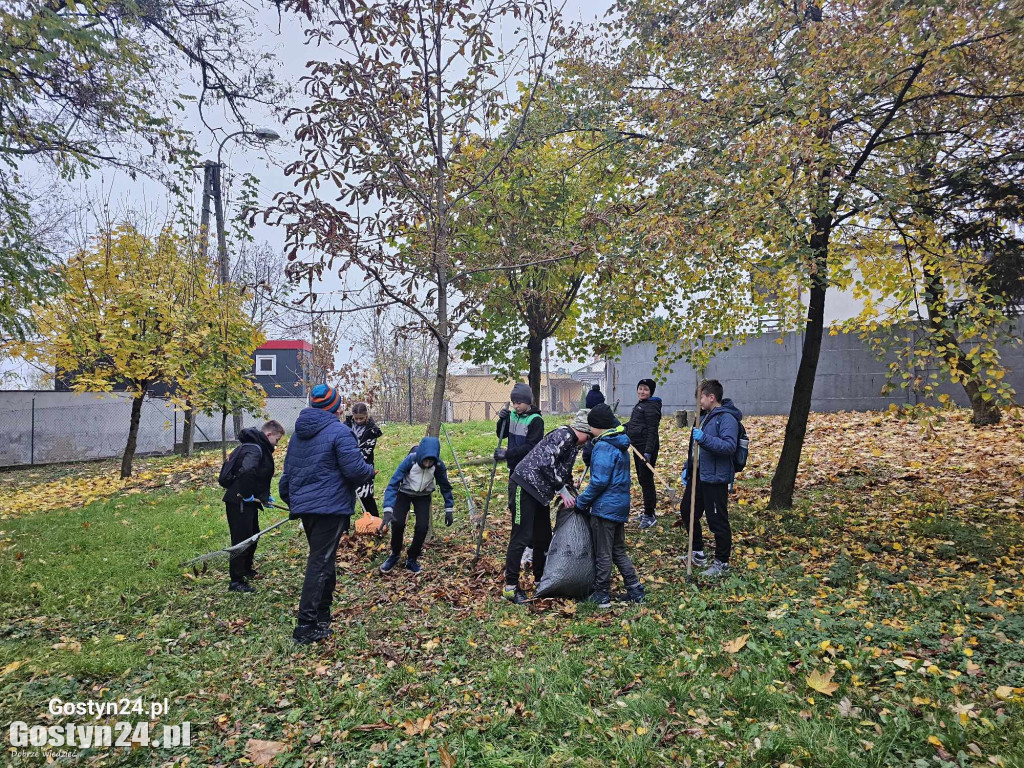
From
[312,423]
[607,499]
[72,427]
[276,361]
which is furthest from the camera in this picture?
[276,361]

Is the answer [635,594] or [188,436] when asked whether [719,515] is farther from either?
[188,436]

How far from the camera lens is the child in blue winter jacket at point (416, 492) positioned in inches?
237

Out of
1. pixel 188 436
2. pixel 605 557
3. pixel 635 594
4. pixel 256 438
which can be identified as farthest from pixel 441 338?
pixel 188 436

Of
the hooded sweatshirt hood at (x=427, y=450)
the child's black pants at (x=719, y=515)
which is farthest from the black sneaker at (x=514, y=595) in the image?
the child's black pants at (x=719, y=515)

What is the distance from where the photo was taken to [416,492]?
20.0 ft

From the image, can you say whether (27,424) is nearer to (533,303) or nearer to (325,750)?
(533,303)

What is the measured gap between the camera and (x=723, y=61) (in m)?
7.06

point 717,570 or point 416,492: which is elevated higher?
point 416,492

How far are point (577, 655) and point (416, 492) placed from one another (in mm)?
2542

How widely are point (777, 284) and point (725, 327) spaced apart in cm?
133

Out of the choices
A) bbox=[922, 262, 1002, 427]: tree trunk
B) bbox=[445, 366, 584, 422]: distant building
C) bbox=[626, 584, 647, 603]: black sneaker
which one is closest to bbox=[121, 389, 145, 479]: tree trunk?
bbox=[626, 584, 647, 603]: black sneaker

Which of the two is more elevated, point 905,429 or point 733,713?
point 905,429

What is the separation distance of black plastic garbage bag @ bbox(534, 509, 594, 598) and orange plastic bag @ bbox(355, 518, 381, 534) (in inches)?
123

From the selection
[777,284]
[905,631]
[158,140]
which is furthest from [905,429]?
[158,140]
